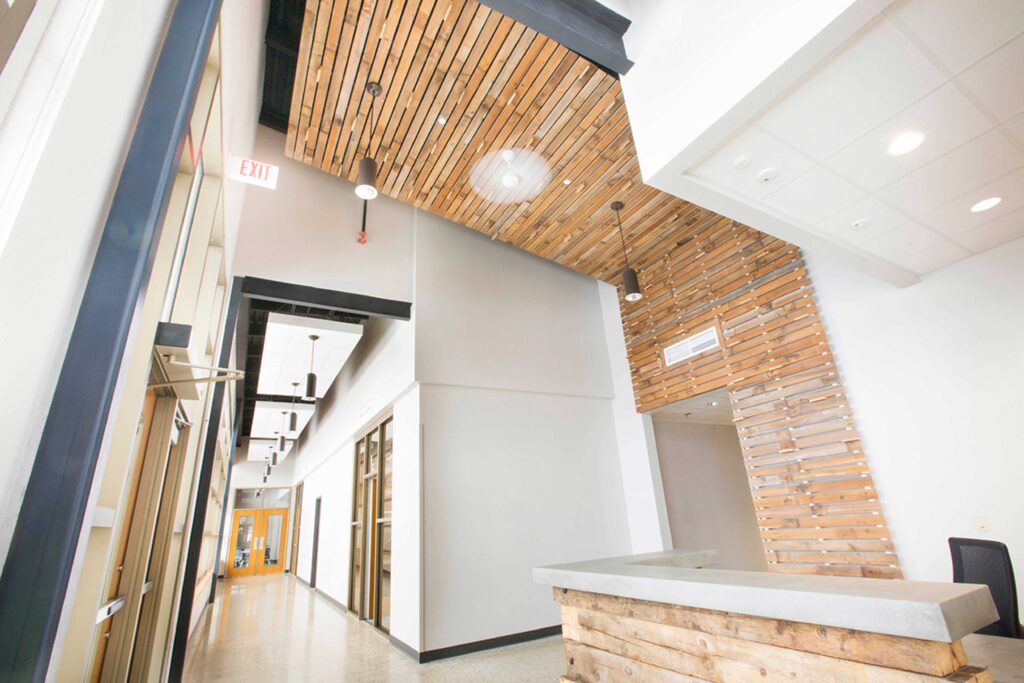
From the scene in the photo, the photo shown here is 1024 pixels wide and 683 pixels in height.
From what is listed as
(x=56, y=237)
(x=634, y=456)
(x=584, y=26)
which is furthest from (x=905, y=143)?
(x=634, y=456)

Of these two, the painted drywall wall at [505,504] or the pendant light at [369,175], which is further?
the painted drywall wall at [505,504]

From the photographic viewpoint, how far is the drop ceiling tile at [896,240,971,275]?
139 inches

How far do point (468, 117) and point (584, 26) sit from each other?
55.0 inches

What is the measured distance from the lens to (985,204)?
3.01 m

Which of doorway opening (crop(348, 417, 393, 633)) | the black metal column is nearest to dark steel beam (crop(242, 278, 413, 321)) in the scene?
the black metal column

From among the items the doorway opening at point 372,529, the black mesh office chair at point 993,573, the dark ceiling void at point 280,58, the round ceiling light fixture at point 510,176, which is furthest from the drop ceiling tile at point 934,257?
the dark ceiling void at point 280,58

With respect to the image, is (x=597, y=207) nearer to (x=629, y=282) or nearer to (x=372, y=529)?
(x=629, y=282)

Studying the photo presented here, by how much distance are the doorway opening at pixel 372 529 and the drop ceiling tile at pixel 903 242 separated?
17.8ft

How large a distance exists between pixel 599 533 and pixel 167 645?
4390mm

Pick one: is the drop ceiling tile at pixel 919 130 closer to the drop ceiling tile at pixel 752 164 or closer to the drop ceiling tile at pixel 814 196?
the drop ceiling tile at pixel 814 196

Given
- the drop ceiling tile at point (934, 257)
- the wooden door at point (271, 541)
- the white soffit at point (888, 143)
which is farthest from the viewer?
the wooden door at point (271, 541)

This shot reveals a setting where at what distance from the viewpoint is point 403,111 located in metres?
4.39

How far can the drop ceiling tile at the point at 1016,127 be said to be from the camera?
2.32 m

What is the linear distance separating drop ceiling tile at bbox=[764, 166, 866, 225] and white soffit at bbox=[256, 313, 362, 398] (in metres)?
5.26
